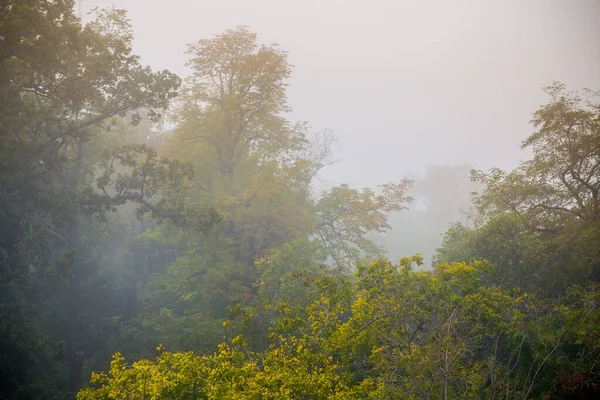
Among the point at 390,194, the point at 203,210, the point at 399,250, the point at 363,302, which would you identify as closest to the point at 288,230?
the point at 203,210

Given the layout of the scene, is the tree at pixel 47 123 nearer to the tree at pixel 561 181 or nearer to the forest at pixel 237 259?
the forest at pixel 237 259

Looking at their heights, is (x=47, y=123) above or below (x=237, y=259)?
above

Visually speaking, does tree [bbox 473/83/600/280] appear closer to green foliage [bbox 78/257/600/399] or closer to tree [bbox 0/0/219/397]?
green foliage [bbox 78/257/600/399]

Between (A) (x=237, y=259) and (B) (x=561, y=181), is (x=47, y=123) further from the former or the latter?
(B) (x=561, y=181)

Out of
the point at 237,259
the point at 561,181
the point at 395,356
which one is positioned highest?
the point at 561,181

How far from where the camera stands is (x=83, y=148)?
60.6 feet

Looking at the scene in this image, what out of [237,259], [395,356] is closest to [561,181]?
[395,356]

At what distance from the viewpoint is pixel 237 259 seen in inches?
781

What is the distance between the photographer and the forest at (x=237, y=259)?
771 centimetres

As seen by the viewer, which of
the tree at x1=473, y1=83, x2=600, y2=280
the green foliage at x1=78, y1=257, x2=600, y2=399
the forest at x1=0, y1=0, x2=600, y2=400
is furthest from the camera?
the tree at x1=473, y1=83, x2=600, y2=280

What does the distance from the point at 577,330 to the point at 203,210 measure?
14.2 meters

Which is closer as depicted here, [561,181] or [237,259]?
[561,181]

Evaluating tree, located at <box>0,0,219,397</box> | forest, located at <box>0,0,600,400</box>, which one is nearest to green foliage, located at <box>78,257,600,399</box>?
forest, located at <box>0,0,600,400</box>

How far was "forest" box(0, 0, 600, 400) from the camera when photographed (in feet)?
25.3
